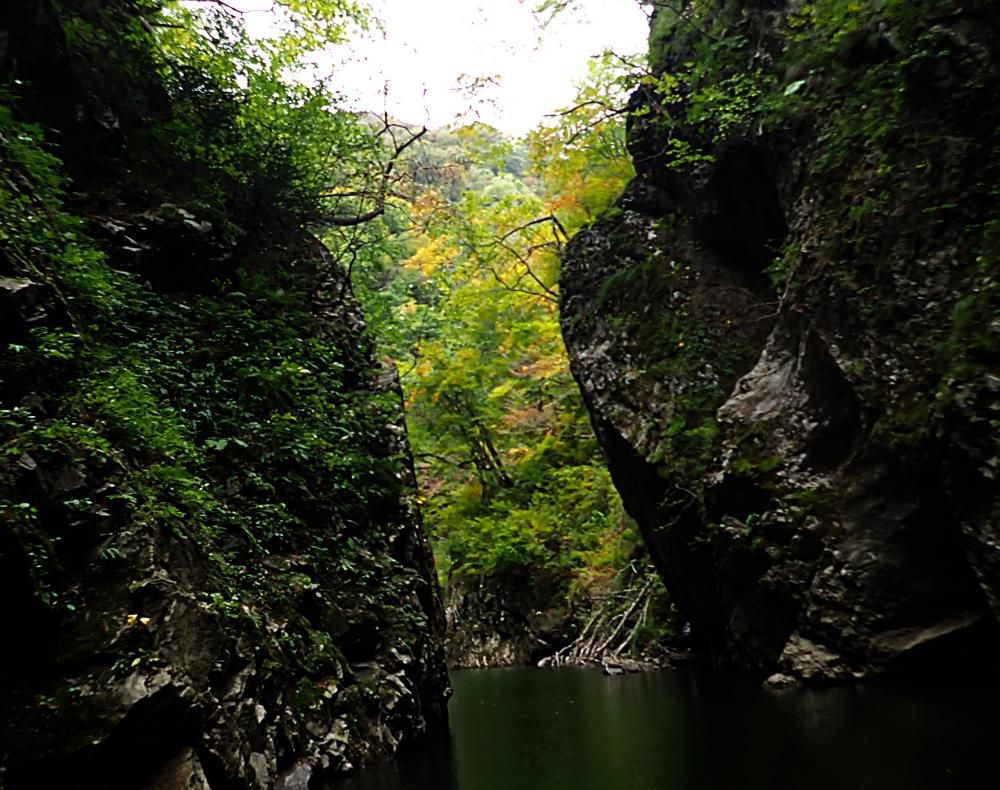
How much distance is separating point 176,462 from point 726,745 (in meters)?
5.29

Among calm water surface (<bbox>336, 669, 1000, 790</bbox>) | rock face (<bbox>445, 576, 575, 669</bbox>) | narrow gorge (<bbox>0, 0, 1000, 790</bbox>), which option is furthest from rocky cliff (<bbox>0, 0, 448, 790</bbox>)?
rock face (<bbox>445, 576, 575, 669</bbox>)

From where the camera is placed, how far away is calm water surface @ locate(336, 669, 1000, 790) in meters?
4.62

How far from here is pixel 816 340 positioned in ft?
30.8

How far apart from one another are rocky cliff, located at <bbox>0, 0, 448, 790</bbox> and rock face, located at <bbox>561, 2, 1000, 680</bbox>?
4481mm

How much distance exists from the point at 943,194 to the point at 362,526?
302 inches

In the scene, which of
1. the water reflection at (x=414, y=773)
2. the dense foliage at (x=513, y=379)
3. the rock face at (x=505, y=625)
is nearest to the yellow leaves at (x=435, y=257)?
the dense foliage at (x=513, y=379)

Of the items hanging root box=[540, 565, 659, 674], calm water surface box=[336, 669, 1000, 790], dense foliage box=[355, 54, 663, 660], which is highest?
dense foliage box=[355, 54, 663, 660]

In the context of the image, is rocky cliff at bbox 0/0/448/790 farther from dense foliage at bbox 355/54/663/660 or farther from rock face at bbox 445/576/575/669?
rock face at bbox 445/576/575/669

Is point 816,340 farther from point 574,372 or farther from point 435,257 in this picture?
point 435,257

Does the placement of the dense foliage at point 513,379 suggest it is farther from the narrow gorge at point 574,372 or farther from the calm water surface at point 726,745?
the calm water surface at point 726,745

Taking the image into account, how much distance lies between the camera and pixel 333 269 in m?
11.7

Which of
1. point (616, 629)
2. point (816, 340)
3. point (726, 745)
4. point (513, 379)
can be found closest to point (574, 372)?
point (816, 340)

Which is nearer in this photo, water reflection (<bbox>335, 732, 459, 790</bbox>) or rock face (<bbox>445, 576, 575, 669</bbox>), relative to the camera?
water reflection (<bbox>335, 732, 459, 790</bbox>)

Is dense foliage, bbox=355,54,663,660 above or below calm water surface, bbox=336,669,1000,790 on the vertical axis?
above
